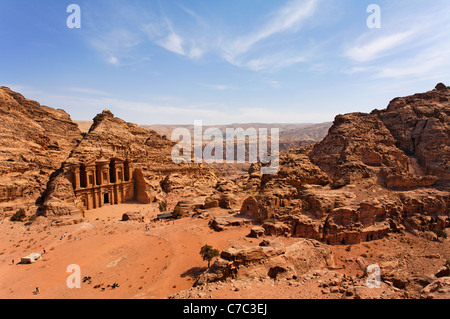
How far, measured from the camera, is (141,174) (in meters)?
36.0

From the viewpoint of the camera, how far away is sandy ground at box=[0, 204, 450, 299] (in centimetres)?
1264

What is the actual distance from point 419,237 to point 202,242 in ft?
60.8

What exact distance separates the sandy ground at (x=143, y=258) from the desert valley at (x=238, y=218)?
105 mm

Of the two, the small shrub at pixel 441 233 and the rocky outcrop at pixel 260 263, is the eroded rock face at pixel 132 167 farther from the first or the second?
the small shrub at pixel 441 233

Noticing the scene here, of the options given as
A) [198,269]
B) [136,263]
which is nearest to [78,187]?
[136,263]

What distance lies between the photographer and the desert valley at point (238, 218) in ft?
42.9

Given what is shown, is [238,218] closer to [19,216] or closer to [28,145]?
[19,216]

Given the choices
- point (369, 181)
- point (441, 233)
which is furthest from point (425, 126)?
point (441, 233)

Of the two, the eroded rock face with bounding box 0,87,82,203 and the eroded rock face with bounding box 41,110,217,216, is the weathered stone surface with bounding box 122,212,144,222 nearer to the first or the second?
the eroded rock face with bounding box 41,110,217,216

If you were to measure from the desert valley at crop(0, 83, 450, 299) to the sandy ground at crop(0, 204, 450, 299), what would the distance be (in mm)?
105

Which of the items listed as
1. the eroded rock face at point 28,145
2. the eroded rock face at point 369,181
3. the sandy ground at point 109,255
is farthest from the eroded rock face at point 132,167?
the eroded rock face at point 369,181

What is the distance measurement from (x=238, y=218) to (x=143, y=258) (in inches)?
382

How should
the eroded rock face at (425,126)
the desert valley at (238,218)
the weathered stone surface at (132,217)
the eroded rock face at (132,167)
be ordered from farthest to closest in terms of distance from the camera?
the eroded rock face at (132,167) < the weathered stone surface at (132,217) < the eroded rock face at (425,126) < the desert valley at (238,218)

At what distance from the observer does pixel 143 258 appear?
17.2 metres
